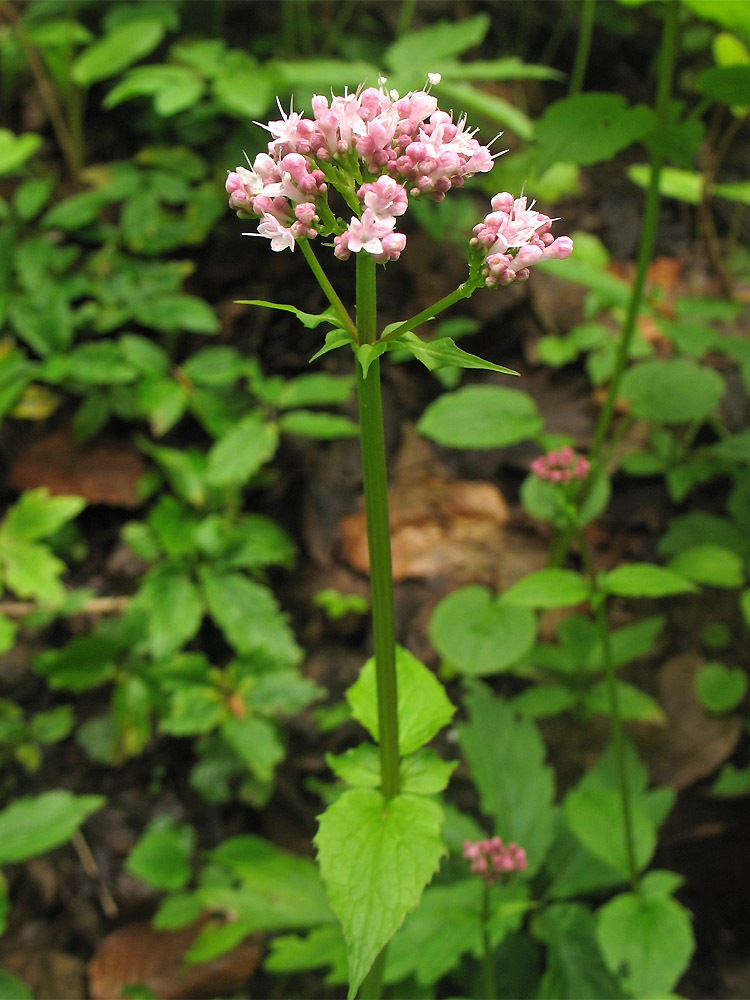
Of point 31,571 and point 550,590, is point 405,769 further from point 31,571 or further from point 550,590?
point 31,571

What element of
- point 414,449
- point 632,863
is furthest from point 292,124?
point 414,449

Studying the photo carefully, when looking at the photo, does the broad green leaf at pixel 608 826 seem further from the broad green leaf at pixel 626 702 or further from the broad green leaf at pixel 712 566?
the broad green leaf at pixel 712 566

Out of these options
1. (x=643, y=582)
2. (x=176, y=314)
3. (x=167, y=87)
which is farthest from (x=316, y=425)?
(x=167, y=87)

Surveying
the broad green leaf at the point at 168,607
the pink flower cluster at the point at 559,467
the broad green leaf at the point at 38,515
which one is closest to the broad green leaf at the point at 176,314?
the broad green leaf at the point at 38,515

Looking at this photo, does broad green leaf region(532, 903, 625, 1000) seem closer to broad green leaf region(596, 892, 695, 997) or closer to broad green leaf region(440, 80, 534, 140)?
broad green leaf region(596, 892, 695, 997)

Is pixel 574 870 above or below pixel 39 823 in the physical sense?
below

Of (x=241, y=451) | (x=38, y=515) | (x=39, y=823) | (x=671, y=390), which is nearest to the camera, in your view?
(x=39, y=823)
